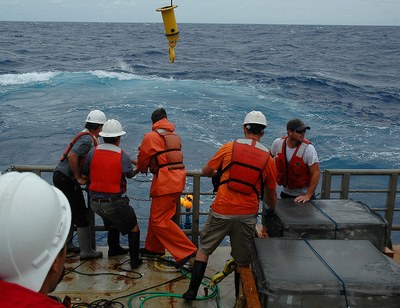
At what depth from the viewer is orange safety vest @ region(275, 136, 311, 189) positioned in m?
4.95

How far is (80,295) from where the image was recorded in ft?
15.2

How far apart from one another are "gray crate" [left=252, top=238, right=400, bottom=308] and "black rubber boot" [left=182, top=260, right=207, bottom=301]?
1064 millimetres

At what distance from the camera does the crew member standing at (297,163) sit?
15.8 feet

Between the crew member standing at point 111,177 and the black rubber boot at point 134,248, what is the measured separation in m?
0.09

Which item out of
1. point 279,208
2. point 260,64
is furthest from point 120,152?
point 260,64

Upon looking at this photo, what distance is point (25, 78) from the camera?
30.2 meters

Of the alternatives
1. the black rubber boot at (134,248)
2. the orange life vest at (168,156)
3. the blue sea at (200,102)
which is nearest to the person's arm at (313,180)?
the orange life vest at (168,156)

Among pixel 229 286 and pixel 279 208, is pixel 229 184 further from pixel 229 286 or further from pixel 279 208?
pixel 229 286

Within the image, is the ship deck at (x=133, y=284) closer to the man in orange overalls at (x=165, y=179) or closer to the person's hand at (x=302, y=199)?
the man in orange overalls at (x=165, y=179)

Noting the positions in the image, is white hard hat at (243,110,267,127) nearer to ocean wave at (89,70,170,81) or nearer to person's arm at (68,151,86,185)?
person's arm at (68,151,86,185)

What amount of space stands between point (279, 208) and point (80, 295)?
85.2 inches

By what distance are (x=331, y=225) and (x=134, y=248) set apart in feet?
7.31

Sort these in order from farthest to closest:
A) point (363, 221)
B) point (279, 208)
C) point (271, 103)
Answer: point (271, 103) → point (279, 208) → point (363, 221)

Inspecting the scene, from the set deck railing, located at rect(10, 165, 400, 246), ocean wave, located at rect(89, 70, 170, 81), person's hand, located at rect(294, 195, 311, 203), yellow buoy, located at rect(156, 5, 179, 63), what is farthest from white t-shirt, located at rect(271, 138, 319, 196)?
ocean wave, located at rect(89, 70, 170, 81)
